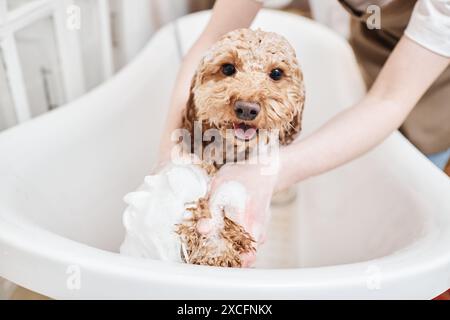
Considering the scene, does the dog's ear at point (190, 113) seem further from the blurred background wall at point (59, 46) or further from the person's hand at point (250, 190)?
the blurred background wall at point (59, 46)

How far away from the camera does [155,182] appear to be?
56 cm

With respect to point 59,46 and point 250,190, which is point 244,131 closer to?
point 250,190

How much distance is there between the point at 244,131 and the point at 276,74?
6 cm

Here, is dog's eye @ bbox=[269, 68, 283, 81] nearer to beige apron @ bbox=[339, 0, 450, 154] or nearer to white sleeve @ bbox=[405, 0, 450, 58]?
white sleeve @ bbox=[405, 0, 450, 58]

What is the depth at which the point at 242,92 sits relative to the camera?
1.47ft

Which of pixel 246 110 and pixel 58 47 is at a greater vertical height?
pixel 246 110

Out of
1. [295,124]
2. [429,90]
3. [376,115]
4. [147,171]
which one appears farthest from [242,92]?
[429,90]

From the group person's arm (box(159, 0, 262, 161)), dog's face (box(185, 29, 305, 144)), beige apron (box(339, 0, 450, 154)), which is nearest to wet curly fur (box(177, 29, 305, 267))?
dog's face (box(185, 29, 305, 144))

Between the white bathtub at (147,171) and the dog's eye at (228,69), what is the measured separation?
23 centimetres

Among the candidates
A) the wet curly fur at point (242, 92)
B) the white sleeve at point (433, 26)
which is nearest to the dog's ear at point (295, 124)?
the wet curly fur at point (242, 92)

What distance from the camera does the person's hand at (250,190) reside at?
0.55 metres
